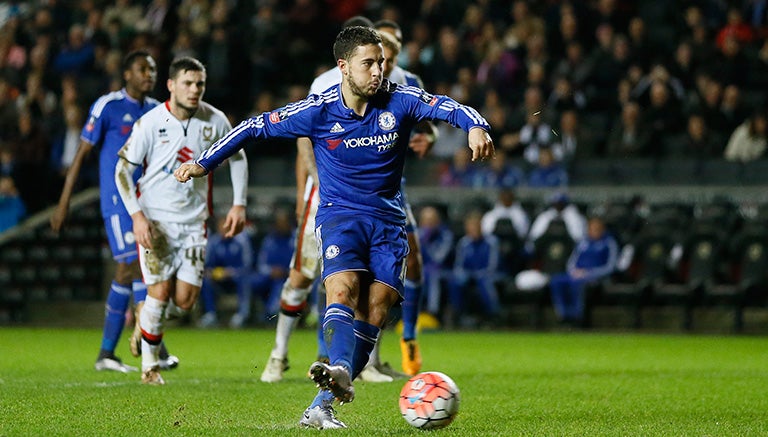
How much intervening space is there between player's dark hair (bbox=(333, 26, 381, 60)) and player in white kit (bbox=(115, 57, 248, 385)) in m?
2.40

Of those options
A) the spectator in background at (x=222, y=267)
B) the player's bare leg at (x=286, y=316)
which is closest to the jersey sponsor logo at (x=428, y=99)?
the player's bare leg at (x=286, y=316)

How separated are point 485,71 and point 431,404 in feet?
44.0

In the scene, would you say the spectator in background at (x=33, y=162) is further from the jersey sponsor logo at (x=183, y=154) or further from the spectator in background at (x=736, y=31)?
the jersey sponsor logo at (x=183, y=154)

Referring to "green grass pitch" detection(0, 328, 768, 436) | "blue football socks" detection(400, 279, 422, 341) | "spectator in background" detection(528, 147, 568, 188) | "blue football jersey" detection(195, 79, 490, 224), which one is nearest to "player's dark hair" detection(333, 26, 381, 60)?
"blue football jersey" detection(195, 79, 490, 224)

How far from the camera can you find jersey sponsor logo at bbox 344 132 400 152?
6953mm

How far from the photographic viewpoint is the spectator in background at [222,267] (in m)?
18.4

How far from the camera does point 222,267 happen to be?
740 inches

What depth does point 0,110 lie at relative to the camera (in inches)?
800

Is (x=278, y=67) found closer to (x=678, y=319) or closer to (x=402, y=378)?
(x=678, y=319)

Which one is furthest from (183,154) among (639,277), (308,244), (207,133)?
(639,277)

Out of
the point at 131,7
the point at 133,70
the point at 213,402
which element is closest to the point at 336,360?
the point at 213,402

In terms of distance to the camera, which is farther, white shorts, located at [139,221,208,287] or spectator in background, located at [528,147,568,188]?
spectator in background, located at [528,147,568,188]

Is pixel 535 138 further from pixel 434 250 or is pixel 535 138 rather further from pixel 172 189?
pixel 172 189

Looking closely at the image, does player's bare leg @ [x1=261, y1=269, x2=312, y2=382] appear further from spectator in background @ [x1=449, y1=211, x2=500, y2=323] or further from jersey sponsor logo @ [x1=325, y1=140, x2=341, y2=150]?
spectator in background @ [x1=449, y1=211, x2=500, y2=323]
